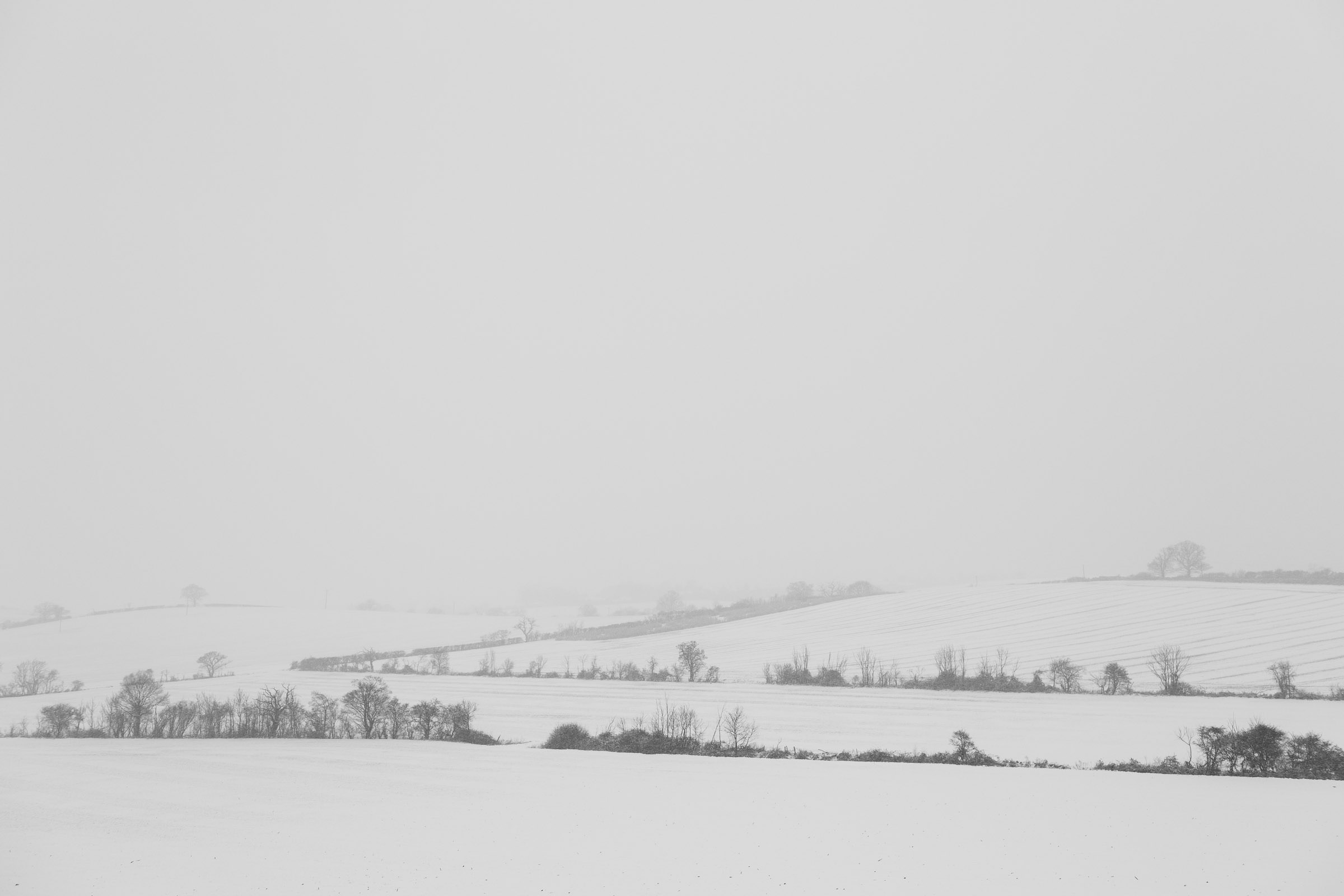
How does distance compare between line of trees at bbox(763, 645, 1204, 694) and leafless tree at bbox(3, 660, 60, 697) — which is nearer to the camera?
line of trees at bbox(763, 645, 1204, 694)

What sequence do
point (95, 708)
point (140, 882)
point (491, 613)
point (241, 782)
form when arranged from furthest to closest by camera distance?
1. point (491, 613)
2. point (95, 708)
3. point (241, 782)
4. point (140, 882)

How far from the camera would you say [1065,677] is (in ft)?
168

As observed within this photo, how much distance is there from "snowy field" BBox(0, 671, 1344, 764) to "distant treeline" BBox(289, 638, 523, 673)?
57.1 feet

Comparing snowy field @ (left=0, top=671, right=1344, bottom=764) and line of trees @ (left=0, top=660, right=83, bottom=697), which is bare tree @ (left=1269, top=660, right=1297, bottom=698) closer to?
snowy field @ (left=0, top=671, right=1344, bottom=764)

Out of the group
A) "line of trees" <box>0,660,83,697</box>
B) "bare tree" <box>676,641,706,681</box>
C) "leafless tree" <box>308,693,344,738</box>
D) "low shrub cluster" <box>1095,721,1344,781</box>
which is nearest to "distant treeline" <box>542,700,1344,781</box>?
"low shrub cluster" <box>1095,721,1344,781</box>

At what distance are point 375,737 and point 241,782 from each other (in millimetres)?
10535

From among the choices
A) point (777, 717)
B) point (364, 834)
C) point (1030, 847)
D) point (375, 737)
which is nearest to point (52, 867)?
point (364, 834)

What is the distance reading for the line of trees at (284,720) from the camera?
1640 inches

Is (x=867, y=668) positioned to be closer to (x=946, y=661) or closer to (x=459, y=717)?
(x=946, y=661)

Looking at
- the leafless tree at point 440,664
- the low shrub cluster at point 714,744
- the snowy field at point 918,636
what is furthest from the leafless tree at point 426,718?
the leafless tree at point 440,664

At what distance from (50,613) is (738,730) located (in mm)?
163839

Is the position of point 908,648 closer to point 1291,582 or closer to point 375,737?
point 375,737

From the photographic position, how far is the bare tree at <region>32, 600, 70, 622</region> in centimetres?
13838

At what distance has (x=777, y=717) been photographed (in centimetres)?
4497
